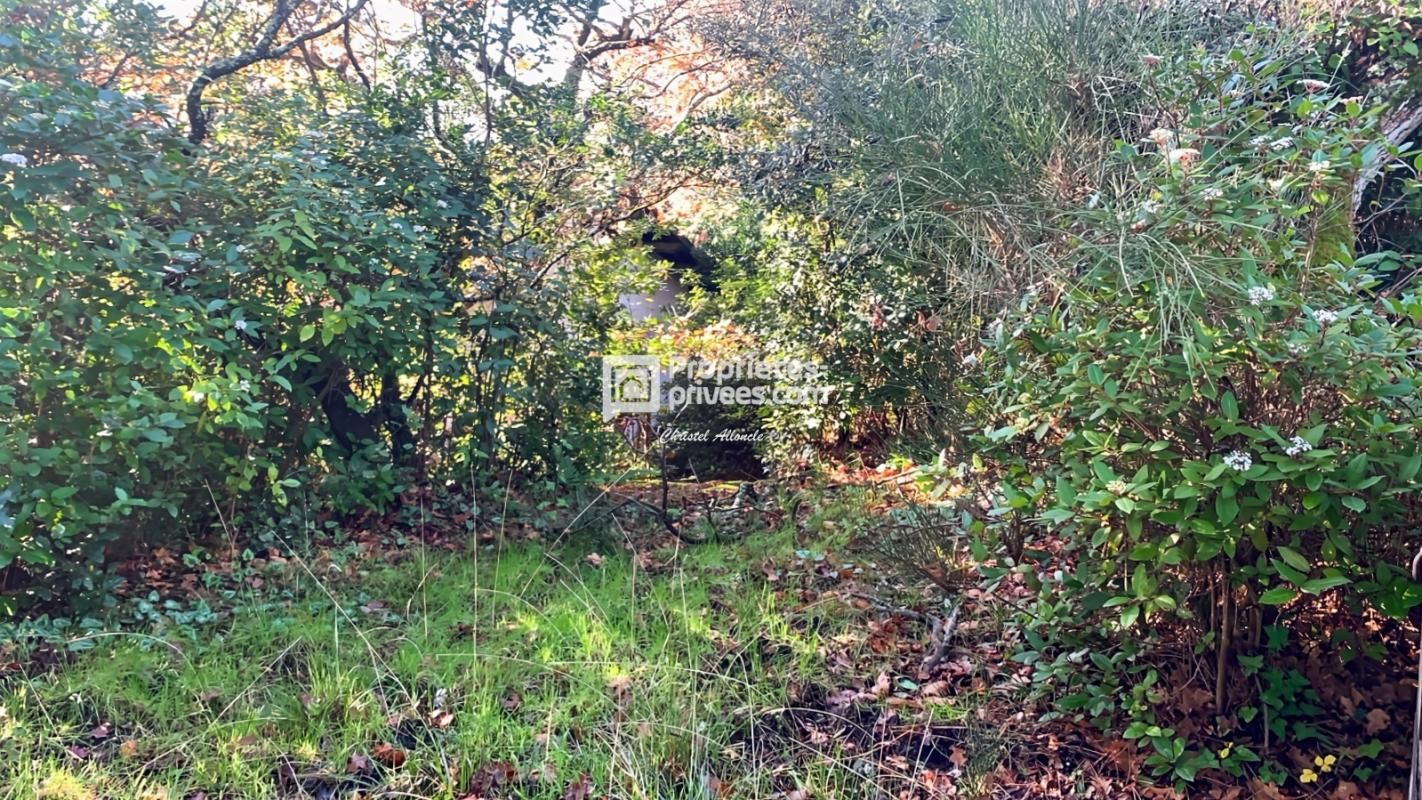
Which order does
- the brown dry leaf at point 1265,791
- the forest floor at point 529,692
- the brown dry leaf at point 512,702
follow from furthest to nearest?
1. the brown dry leaf at point 512,702
2. the forest floor at point 529,692
3. the brown dry leaf at point 1265,791

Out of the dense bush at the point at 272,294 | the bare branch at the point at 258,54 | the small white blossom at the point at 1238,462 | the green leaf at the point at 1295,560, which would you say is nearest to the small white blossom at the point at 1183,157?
the small white blossom at the point at 1238,462

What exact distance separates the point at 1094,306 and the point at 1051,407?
0.32m

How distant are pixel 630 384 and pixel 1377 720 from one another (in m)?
3.98

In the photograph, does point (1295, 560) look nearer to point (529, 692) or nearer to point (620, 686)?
point (620, 686)

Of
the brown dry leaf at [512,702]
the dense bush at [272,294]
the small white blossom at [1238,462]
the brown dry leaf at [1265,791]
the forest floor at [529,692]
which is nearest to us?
the small white blossom at [1238,462]

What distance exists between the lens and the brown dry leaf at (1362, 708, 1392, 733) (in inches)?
91.9

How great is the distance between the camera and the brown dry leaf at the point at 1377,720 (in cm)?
233

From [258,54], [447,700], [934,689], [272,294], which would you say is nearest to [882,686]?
[934,689]

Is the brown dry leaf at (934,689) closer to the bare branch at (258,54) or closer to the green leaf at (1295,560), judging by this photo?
the green leaf at (1295,560)

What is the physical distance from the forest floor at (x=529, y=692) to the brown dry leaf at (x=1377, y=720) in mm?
598

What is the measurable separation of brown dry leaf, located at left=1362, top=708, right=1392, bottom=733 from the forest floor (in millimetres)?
598

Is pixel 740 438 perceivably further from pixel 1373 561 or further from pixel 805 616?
pixel 1373 561

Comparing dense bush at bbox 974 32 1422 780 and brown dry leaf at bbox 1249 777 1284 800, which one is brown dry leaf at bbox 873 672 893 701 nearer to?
dense bush at bbox 974 32 1422 780

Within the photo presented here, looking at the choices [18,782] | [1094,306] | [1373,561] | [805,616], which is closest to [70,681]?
[18,782]
